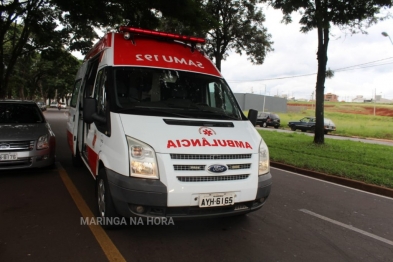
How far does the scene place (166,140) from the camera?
10.7 feet

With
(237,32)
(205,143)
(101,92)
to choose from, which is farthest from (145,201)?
(237,32)

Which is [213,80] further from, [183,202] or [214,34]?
[214,34]

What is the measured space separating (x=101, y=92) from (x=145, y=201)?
189 cm

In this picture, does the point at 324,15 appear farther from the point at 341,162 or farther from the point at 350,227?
the point at 350,227

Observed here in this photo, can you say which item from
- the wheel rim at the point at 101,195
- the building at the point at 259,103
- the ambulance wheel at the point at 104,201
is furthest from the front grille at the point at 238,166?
the building at the point at 259,103

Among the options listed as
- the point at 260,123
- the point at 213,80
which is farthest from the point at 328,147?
the point at 260,123

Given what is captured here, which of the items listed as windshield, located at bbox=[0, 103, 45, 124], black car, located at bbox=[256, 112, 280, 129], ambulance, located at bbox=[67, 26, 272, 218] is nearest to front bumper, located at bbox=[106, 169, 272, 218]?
ambulance, located at bbox=[67, 26, 272, 218]

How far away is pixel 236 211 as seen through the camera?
137 inches

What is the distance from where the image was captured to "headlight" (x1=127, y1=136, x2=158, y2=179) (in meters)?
3.19

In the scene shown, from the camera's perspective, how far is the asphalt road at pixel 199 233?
3238mm

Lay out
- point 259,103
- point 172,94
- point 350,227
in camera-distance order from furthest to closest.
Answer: point 259,103
point 350,227
point 172,94

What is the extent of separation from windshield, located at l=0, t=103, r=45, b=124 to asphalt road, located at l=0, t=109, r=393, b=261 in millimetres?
1496

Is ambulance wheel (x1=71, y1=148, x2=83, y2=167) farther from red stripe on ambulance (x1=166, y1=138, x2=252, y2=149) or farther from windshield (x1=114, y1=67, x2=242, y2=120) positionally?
red stripe on ambulance (x1=166, y1=138, x2=252, y2=149)

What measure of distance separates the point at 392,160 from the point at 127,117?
31.9 feet
